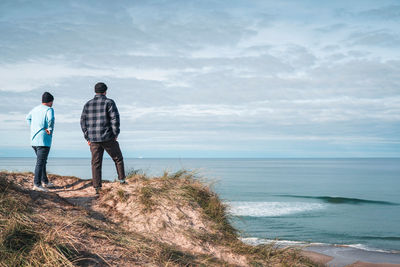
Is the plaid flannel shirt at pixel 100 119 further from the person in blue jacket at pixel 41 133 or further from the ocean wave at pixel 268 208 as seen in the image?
the ocean wave at pixel 268 208

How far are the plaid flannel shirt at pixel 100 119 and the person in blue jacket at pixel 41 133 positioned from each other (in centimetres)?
88

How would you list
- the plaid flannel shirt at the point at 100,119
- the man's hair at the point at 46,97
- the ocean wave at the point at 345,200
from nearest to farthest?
the plaid flannel shirt at the point at 100,119 → the man's hair at the point at 46,97 → the ocean wave at the point at 345,200

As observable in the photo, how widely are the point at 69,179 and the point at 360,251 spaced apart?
12408mm

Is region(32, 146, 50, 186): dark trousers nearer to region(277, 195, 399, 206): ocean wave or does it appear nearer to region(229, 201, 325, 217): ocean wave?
region(229, 201, 325, 217): ocean wave

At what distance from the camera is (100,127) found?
24.3 ft

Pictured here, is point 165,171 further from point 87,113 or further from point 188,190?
point 87,113

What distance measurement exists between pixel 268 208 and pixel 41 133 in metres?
20.8

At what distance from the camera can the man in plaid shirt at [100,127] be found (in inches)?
291

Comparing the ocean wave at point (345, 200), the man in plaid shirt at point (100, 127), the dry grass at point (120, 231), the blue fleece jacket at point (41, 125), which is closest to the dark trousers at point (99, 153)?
the man in plaid shirt at point (100, 127)

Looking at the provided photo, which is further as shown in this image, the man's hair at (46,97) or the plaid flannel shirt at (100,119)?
the man's hair at (46,97)

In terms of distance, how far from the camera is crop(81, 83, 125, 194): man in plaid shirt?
7.39 m

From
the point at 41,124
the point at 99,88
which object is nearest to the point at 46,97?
the point at 41,124

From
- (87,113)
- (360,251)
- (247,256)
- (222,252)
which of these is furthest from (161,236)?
(360,251)

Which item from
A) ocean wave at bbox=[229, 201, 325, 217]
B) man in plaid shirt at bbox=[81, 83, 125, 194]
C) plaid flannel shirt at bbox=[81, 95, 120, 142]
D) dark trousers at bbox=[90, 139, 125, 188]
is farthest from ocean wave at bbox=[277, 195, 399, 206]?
plaid flannel shirt at bbox=[81, 95, 120, 142]
